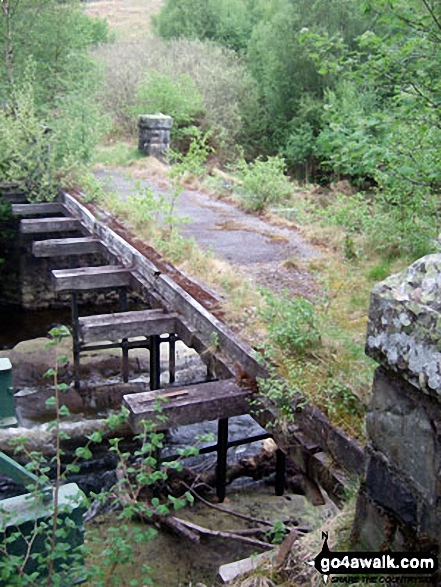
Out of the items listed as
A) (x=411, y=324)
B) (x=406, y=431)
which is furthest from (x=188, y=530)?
(x=411, y=324)

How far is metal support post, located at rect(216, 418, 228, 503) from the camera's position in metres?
6.45

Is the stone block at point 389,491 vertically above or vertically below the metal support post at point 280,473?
above

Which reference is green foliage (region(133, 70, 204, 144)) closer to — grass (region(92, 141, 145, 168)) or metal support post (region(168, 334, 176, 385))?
grass (region(92, 141, 145, 168))

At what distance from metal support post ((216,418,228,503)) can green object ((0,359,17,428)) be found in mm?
2837

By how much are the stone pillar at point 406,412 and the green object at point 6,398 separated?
8.09ft

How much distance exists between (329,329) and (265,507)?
2.69 m

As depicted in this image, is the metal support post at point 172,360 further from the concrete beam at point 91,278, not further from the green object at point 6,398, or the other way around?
the green object at point 6,398

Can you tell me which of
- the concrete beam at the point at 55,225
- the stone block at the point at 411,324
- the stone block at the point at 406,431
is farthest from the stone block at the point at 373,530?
the concrete beam at the point at 55,225

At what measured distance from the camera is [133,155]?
16625 mm

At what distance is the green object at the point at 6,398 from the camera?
152 inches

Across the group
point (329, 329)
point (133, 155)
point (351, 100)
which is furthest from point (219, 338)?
point (351, 100)

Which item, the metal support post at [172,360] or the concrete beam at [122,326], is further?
the metal support post at [172,360]

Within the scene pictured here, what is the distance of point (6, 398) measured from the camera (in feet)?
12.9

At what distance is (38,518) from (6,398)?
4.28ft
